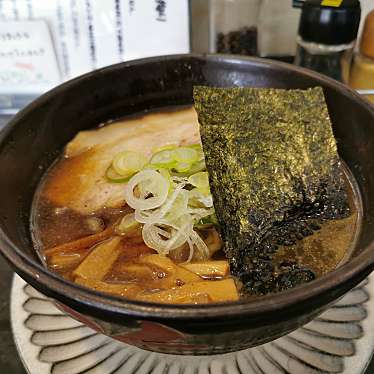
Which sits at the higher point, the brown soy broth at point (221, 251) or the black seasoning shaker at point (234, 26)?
the black seasoning shaker at point (234, 26)

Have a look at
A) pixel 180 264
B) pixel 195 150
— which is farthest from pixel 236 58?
pixel 180 264

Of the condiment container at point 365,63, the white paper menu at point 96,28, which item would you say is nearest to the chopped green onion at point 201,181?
Answer: the white paper menu at point 96,28

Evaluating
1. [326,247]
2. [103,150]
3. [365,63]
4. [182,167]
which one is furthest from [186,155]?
[365,63]

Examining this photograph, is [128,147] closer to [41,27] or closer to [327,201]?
[327,201]

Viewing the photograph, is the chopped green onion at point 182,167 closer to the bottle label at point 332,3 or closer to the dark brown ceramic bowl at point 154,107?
the dark brown ceramic bowl at point 154,107

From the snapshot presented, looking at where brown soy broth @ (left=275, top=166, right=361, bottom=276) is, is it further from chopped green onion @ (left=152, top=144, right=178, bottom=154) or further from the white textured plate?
chopped green onion @ (left=152, top=144, right=178, bottom=154)

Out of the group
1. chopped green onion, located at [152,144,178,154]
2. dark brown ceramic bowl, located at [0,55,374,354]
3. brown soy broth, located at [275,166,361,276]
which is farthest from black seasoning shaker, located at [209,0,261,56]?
brown soy broth, located at [275,166,361,276]
